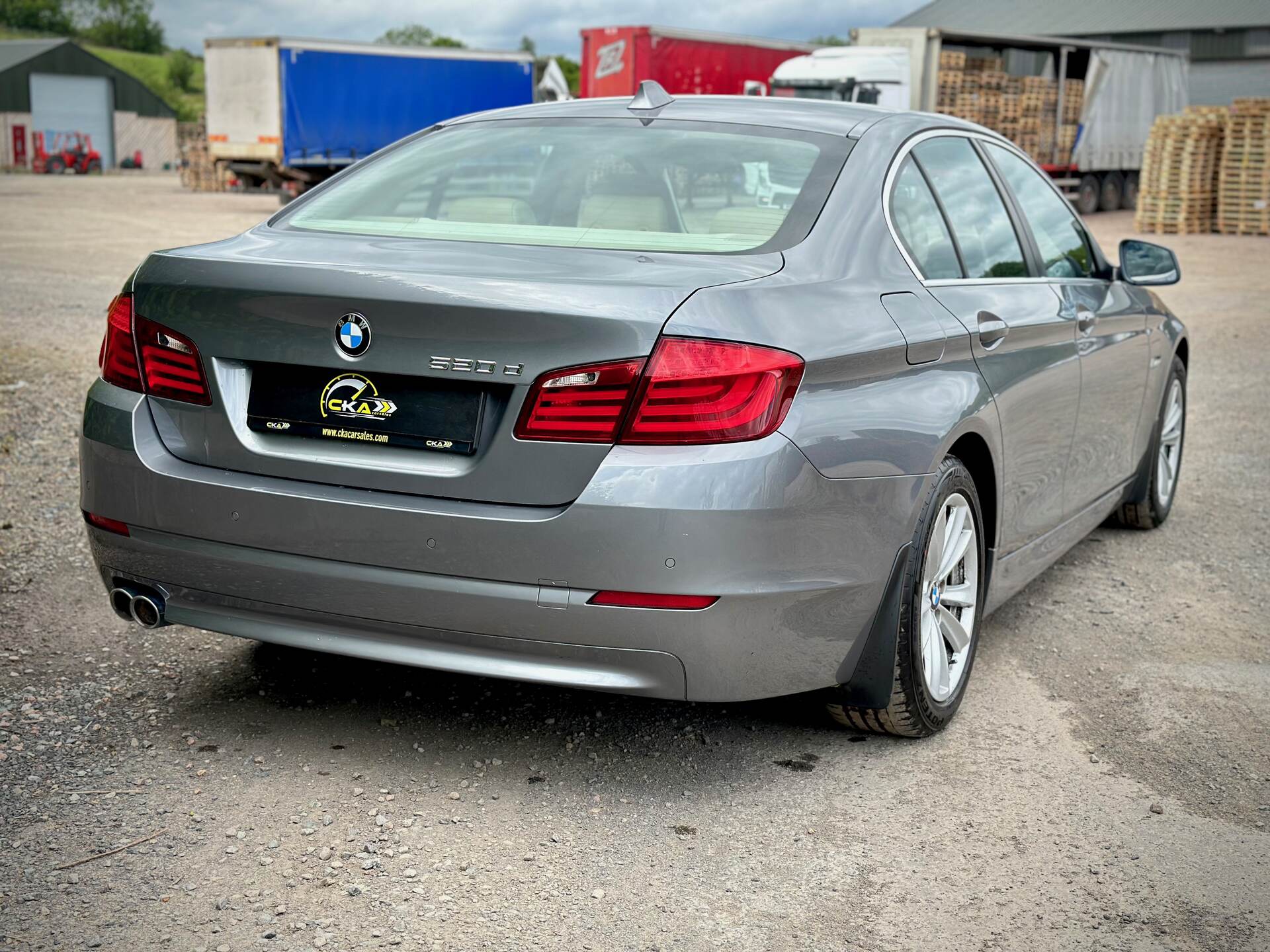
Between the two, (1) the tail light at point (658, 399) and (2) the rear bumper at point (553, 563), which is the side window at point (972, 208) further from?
(1) the tail light at point (658, 399)

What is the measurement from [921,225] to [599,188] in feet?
2.81

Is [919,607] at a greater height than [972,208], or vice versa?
[972,208]

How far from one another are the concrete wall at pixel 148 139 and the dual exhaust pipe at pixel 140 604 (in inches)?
2468

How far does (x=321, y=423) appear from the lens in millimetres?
2941

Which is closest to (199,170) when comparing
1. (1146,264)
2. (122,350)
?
(1146,264)

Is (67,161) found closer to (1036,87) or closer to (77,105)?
(77,105)

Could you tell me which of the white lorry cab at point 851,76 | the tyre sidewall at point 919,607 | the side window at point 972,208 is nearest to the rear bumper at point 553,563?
the tyre sidewall at point 919,607

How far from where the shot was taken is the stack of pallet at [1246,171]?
2450cm

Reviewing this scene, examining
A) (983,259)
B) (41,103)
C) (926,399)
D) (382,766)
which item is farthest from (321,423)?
(41,103)

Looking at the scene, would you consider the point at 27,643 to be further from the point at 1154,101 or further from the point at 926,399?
the point at 1154,101

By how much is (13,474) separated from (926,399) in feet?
14.6

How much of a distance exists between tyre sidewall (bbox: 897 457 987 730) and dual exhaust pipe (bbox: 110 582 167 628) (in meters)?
1.72

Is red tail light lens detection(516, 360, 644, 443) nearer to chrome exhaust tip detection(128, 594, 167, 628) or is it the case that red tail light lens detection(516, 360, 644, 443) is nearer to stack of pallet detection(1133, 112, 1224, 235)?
chrome exhaust tip detection(128, 594, 167, 628)

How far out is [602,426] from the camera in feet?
8.98
